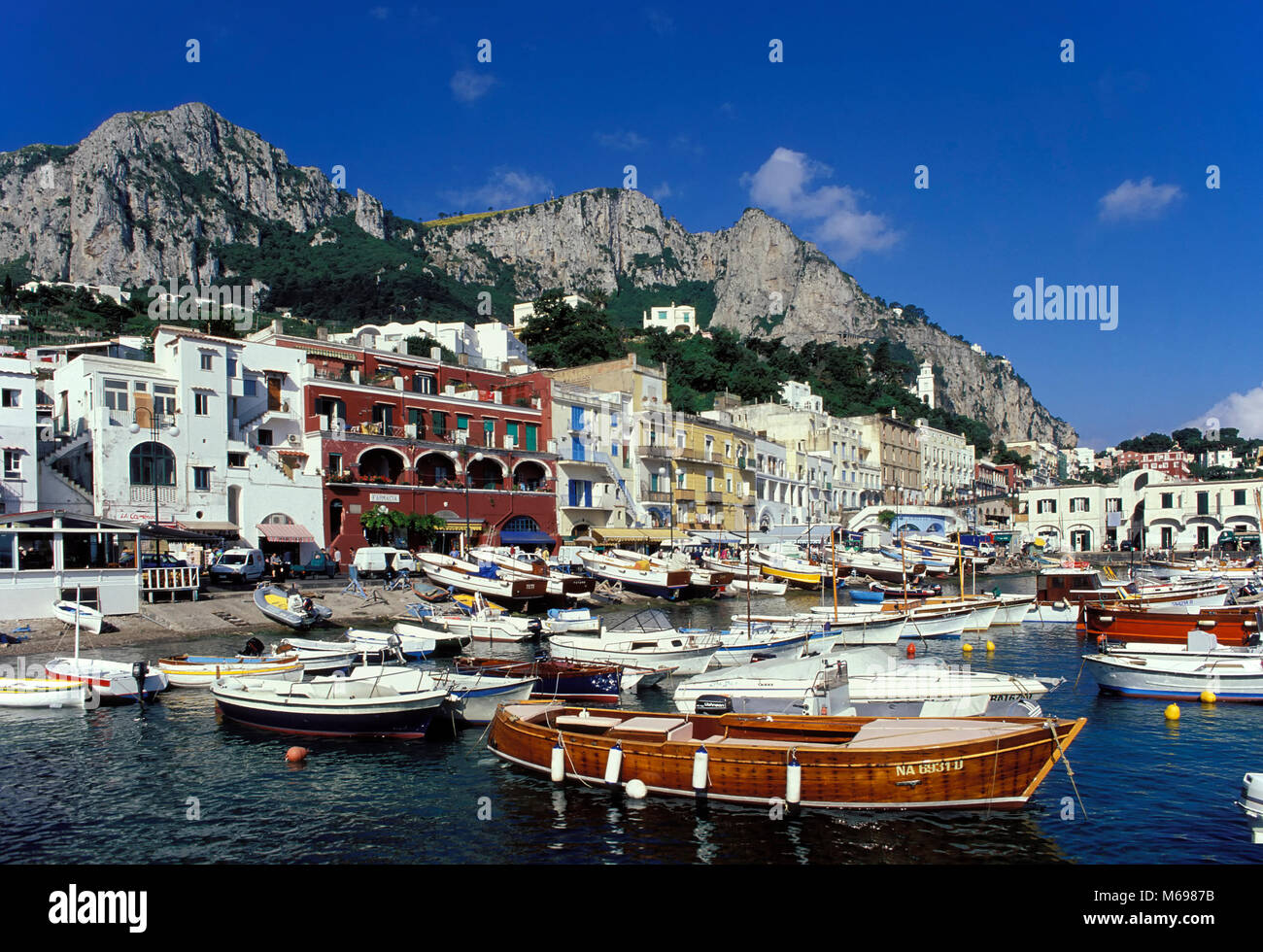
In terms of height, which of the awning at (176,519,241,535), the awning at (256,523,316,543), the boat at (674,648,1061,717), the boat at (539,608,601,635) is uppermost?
the awning at (176,519,241,535)

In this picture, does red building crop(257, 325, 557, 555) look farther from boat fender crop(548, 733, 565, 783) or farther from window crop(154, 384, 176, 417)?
boat fender crop(548, 733, 565, 783)

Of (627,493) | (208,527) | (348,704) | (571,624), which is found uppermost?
(627,493)

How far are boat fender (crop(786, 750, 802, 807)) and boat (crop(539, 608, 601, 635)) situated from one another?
20.1m

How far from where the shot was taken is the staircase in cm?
6850

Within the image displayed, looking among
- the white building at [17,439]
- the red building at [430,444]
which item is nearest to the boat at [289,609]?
the red building at [430,444]

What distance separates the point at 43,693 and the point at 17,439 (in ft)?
83.1

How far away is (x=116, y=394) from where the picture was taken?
147 ft

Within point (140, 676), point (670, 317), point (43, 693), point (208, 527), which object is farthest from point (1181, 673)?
point (670, 317)

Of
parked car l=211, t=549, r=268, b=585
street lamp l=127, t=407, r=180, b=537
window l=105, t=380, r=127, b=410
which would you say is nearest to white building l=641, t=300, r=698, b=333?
street lamp l=127, t=407, r=180, b=537

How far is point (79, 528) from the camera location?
36.8 meters

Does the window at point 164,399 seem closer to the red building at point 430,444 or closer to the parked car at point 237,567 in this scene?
the red building at point 430,444

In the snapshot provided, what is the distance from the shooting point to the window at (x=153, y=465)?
44844 millimetres
